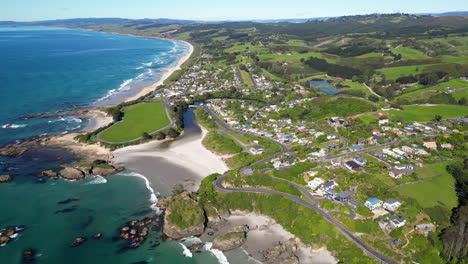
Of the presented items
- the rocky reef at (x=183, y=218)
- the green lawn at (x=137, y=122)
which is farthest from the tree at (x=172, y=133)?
the rocky reef at (x=183, y=218)

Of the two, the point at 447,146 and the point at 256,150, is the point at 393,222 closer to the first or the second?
the point at 256,150

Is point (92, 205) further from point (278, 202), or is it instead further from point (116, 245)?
point (278, 202)

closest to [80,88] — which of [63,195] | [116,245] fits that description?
[63,195]

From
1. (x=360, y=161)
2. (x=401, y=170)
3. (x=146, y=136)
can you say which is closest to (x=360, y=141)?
(x=360, y=161)

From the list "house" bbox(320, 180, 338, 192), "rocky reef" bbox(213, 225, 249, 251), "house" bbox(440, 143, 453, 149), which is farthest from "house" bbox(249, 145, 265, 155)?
"house" bbox(440, 143, 453, 149)

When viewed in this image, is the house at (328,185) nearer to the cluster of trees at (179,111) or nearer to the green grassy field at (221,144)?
the green grassy field at (221,144)

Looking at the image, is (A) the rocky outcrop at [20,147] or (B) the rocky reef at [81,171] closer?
(B) the rocky reef at [81,171]
